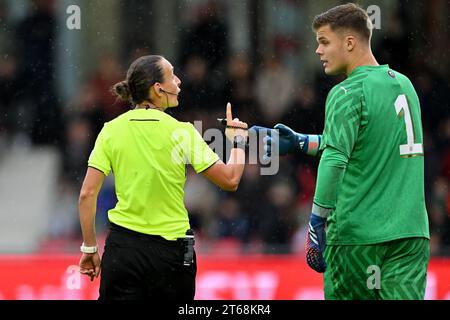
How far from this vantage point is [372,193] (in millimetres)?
5242

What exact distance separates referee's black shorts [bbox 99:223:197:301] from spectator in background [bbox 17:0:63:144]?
5893 mm

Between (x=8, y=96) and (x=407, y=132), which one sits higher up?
(x=8, y=96)

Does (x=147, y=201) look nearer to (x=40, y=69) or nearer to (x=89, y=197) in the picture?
(x=89, y=197)

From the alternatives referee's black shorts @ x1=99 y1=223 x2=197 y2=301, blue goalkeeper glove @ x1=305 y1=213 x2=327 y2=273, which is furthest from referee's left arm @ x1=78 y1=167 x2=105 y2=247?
blue goalkeeper glove @ x1=305 y1=213 x2=327 y2=273

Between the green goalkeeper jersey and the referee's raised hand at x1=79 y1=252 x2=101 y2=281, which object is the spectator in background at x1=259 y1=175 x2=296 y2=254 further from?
the green goalkeeper jersey

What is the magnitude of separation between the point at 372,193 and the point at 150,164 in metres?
1.07

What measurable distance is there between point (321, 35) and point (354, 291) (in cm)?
122

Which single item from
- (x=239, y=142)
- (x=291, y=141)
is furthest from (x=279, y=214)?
(x=239, y=142)

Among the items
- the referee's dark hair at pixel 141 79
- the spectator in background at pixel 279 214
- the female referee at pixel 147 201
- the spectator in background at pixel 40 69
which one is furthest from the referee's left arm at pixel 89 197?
the spectator in background at pixel 40 69

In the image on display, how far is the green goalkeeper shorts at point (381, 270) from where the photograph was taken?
5176mm

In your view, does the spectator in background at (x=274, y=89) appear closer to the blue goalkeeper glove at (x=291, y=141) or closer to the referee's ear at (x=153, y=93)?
the blue goalkeeper glove at (x=291, y=141)

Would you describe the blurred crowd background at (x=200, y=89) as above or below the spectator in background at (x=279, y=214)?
above

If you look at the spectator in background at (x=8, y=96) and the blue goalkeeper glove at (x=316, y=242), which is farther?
the spectator in background at (x=8, y=96)

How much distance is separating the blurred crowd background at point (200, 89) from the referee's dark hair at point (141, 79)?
15.2ft
